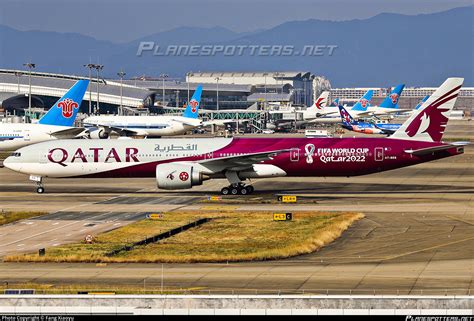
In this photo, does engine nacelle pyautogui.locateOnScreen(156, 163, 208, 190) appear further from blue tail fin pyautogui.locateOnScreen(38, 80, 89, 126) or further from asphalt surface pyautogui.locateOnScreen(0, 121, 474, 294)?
blue tail fin pyautogui.locateOnScreen(38, 80, 89, 126)

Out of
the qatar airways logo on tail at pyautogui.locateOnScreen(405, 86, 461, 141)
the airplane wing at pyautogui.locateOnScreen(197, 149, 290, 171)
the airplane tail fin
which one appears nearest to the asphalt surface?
the airplane wing at pyautogui.locateOnScreen(197, 149, 290, 171)

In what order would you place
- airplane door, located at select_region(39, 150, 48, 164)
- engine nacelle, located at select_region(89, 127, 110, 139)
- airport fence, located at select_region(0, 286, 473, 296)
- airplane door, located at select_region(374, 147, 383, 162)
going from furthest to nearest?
engine nacelle, located at select_region(89, 127, 110, 139) < airplane door, located at select_region(39, 150, 48, 164) < airplane door, located at select_region(374, 147, 383, 162) < airport fence, located at select_region(0, 286, 473, 296)

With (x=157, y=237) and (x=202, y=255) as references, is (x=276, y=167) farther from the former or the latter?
(x=202, y=255)

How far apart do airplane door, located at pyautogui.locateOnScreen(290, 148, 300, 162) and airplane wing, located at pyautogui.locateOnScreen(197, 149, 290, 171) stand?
0.40 metres

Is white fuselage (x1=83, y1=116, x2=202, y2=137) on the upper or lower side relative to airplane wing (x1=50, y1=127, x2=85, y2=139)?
upper

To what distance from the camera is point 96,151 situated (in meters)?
72.8

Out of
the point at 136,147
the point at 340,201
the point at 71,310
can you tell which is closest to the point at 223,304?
the point at 71,310

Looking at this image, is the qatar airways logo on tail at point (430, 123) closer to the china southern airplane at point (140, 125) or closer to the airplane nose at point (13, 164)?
the airplane nose at point (13, 164)

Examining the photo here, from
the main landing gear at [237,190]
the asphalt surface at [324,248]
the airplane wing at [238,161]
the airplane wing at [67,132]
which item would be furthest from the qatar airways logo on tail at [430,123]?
the airplane wing at [67,132]

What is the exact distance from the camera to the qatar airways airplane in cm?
7000

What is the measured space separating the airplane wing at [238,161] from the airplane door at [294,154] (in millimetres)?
405

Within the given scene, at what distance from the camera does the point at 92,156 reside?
72.8 m

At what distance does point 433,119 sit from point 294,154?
36.6ft

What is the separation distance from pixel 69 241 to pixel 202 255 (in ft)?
29.1
